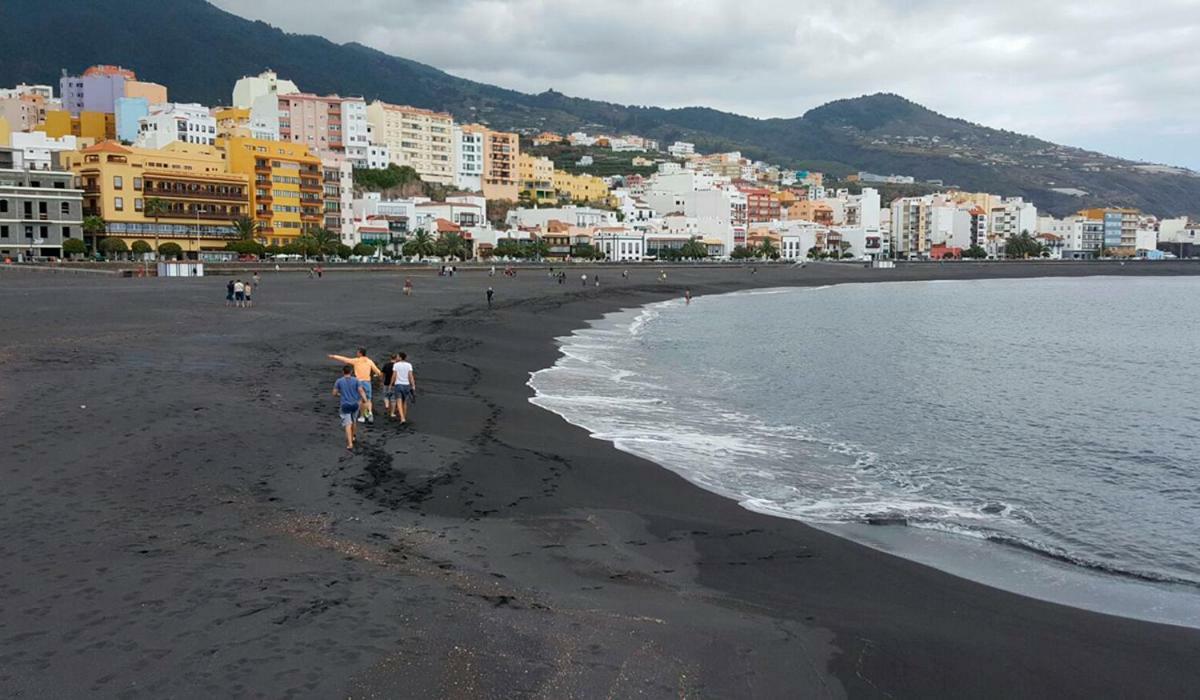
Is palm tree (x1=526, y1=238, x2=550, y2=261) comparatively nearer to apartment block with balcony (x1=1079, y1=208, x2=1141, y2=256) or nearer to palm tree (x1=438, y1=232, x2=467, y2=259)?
palm tree (x1=438, y1=232, x2=467, y2=259)

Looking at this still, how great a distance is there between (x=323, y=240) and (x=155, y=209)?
15.9 meters

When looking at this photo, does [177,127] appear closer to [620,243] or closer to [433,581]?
[620,243]

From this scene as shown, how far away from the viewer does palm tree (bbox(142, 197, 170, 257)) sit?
261ft

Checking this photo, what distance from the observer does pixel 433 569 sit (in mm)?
8992

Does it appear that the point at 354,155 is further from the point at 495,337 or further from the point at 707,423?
the point at 707,423

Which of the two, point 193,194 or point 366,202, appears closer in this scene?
point 193,194

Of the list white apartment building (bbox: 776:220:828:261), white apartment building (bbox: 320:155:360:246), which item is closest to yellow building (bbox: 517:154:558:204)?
white apartment building (bbox: 776:220:828:261)

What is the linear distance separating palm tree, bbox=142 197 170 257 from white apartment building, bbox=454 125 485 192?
2746 inches

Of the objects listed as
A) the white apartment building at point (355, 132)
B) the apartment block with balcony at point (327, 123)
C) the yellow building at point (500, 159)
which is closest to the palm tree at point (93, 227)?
the apartment block with balcony at point (327, 123)

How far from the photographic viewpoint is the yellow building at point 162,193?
79.3 metres

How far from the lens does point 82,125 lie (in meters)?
127

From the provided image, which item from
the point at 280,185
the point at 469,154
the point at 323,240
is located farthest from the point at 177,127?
the point at 469,154

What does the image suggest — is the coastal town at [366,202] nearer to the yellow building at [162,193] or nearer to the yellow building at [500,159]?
the yellow building at [162,193]

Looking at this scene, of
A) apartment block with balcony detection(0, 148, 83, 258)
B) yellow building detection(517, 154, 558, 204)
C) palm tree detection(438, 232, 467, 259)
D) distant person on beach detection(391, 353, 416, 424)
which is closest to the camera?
distant person on beach detection(391, 353, 416, 424)
